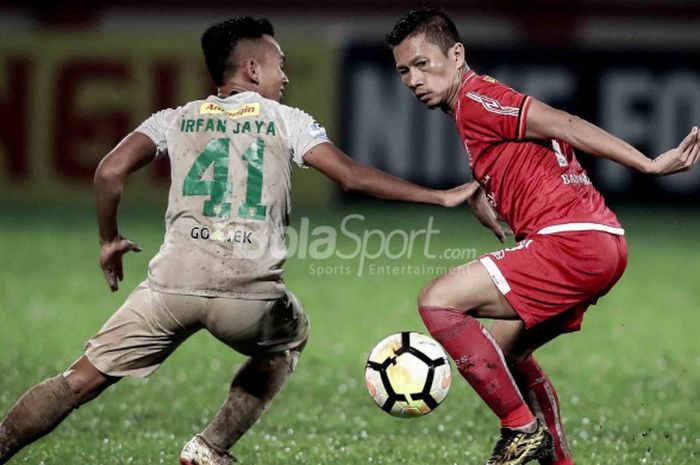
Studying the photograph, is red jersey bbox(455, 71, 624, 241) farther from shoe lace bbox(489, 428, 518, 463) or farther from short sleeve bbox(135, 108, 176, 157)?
short sleeve bbox(135, 108, 176, 157)

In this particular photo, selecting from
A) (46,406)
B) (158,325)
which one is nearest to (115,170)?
(158,325)

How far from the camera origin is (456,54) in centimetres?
594

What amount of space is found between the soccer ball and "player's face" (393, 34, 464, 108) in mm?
1151

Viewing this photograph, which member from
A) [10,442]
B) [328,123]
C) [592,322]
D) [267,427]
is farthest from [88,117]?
[10,442]

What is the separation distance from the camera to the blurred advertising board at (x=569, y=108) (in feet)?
61.3

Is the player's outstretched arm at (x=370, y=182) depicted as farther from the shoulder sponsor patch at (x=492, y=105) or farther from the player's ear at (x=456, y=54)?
the player's ear at (x=456, y=54)

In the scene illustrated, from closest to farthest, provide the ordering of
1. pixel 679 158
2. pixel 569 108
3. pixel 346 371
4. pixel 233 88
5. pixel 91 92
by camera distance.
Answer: pixel 679 158 < pixel 233 88 < pixel 346 371 < pixel 569 108 < pixel 91 92

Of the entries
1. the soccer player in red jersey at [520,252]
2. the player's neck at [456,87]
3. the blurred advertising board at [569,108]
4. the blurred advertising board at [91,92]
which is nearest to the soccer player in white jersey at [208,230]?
the soccer player in red jersey at [520,252]

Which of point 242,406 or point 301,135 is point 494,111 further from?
point 242,406

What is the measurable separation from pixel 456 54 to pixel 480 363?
1451 millimetres

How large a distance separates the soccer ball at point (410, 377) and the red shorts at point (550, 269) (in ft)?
1.57

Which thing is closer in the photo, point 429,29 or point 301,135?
point 301,135

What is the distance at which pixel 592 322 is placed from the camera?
38.2ft

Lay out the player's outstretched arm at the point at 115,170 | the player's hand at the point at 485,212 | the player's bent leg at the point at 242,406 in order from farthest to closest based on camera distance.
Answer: the player's bent leg at the point at 242,406
the player's hand at the point at 485,212
the player's outstretched arm at the point at 115,170
